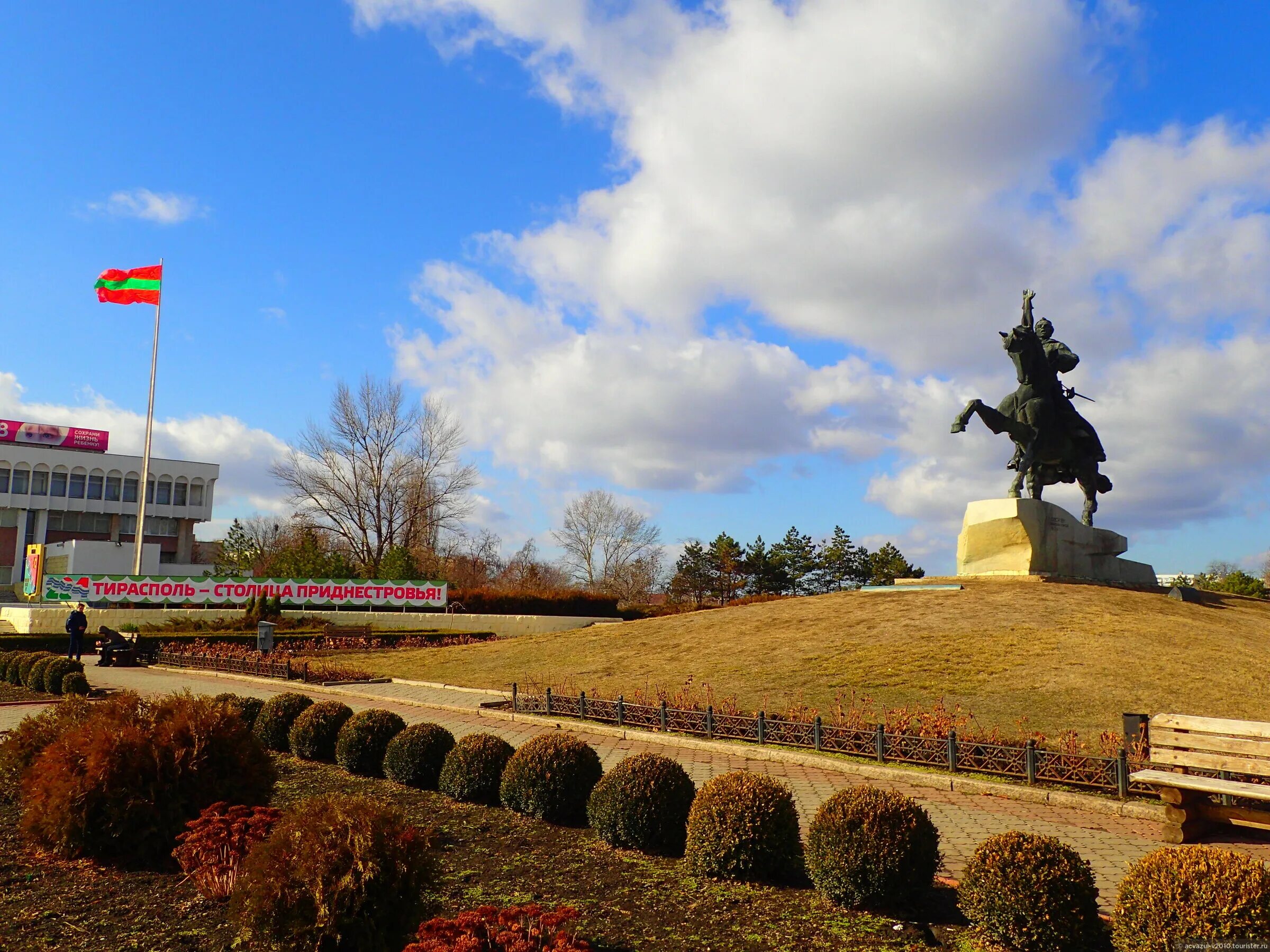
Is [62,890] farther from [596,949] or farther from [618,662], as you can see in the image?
[618,662]

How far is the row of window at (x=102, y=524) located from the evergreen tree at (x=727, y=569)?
48.8 m

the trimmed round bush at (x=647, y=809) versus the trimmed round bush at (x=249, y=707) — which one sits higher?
the trimmed round bush at (x=249, y=707)

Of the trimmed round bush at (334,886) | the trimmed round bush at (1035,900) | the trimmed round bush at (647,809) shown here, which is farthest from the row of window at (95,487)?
the trimmed round bush at (1035,900)

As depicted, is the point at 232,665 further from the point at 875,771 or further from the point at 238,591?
the point at 875,771

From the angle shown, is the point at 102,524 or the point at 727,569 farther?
Result: the point at 102,524

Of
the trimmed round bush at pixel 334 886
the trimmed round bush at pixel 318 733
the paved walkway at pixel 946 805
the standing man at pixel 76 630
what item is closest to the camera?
the trimmed round bush at pixel 334 886

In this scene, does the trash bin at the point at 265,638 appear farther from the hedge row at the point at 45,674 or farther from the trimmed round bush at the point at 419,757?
the trimmed round bush at the point at 419,757

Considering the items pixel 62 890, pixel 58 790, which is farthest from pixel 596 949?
pixel 58 790

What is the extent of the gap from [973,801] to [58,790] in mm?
8449

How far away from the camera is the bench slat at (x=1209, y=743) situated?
24.0ft

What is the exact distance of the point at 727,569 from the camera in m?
62.1

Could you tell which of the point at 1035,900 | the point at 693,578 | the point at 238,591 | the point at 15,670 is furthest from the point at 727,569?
the point at 1035,900

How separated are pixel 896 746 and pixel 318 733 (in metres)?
7.09

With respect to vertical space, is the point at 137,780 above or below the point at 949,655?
below
